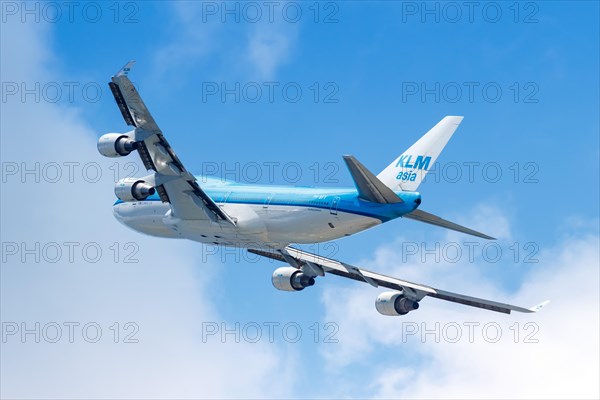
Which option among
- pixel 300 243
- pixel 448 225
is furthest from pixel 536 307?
pixel 300 243

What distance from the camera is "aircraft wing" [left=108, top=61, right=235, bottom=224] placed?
6281 cm

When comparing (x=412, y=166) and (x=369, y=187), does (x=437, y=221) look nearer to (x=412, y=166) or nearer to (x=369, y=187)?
(x=412, y=166)

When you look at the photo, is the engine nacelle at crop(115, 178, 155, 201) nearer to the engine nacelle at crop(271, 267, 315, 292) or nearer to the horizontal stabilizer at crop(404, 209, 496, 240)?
the engine nacelle at crop(271, 267, 315, 292)

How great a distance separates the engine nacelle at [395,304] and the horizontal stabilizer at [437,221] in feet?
32.9

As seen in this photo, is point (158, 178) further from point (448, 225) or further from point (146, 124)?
point (448, 225)

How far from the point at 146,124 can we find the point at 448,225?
14.9 metres

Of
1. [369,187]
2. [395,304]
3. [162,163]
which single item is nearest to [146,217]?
[162,163]

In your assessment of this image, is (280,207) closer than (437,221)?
No

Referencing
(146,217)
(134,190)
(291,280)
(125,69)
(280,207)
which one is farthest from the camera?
(291,280)

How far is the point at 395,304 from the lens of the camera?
7531 centimetres

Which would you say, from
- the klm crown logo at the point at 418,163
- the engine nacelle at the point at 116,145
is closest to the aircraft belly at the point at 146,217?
the engine nacelle at the point at 116,145

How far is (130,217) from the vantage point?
74438 millimetres

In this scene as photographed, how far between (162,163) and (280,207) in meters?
6.16

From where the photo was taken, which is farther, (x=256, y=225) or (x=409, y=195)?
(x=256, y=225)
